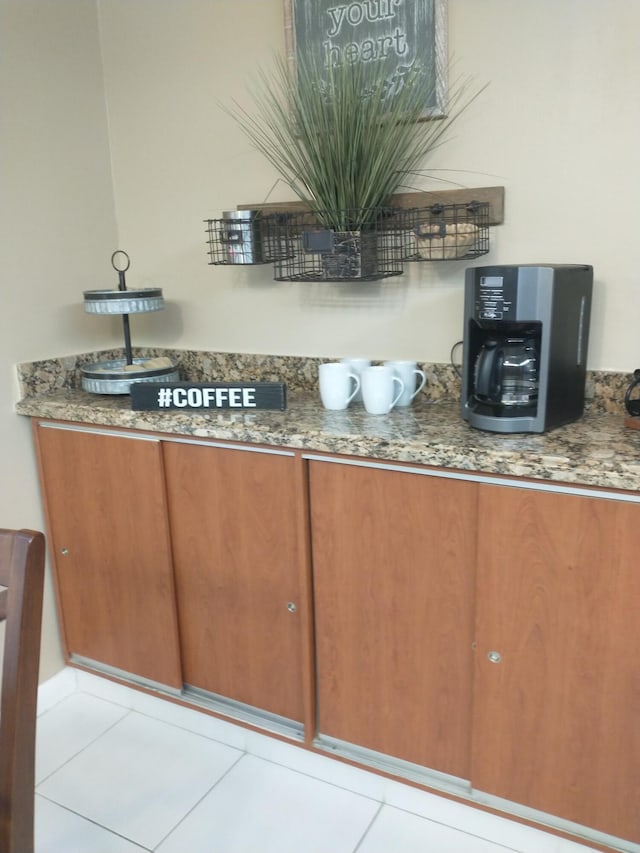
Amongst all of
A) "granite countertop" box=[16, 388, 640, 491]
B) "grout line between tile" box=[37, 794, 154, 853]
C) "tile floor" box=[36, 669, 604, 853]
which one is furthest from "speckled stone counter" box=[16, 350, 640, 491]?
"grout line between tile" box=[37, 794, 154, 853]

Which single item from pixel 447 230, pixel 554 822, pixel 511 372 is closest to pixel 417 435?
pixel 511 372

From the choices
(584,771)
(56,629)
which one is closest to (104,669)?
(56,629)

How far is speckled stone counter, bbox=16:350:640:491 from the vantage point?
4.61ft

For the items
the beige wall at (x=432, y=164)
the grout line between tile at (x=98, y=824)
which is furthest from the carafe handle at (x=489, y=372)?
the grout line between tile at (x=98, y=824)

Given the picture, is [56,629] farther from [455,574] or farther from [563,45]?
[563,45]

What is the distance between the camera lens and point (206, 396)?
6.19ft

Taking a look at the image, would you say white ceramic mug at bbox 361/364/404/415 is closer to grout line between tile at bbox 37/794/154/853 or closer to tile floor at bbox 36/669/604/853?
tile floor at bbox 36/669/604/853

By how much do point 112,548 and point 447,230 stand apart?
4.36 ft

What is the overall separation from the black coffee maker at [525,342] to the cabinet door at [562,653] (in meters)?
0.21

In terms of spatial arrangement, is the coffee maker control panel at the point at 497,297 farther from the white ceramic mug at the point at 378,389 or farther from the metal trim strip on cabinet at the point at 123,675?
the metal trim strip on cabinet at the point at 123,675

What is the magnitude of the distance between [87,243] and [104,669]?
1413 millimetres

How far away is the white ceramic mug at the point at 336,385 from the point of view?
183cm

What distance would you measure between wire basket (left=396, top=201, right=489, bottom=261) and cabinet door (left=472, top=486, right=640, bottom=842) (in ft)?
2.06

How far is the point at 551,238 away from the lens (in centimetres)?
175
